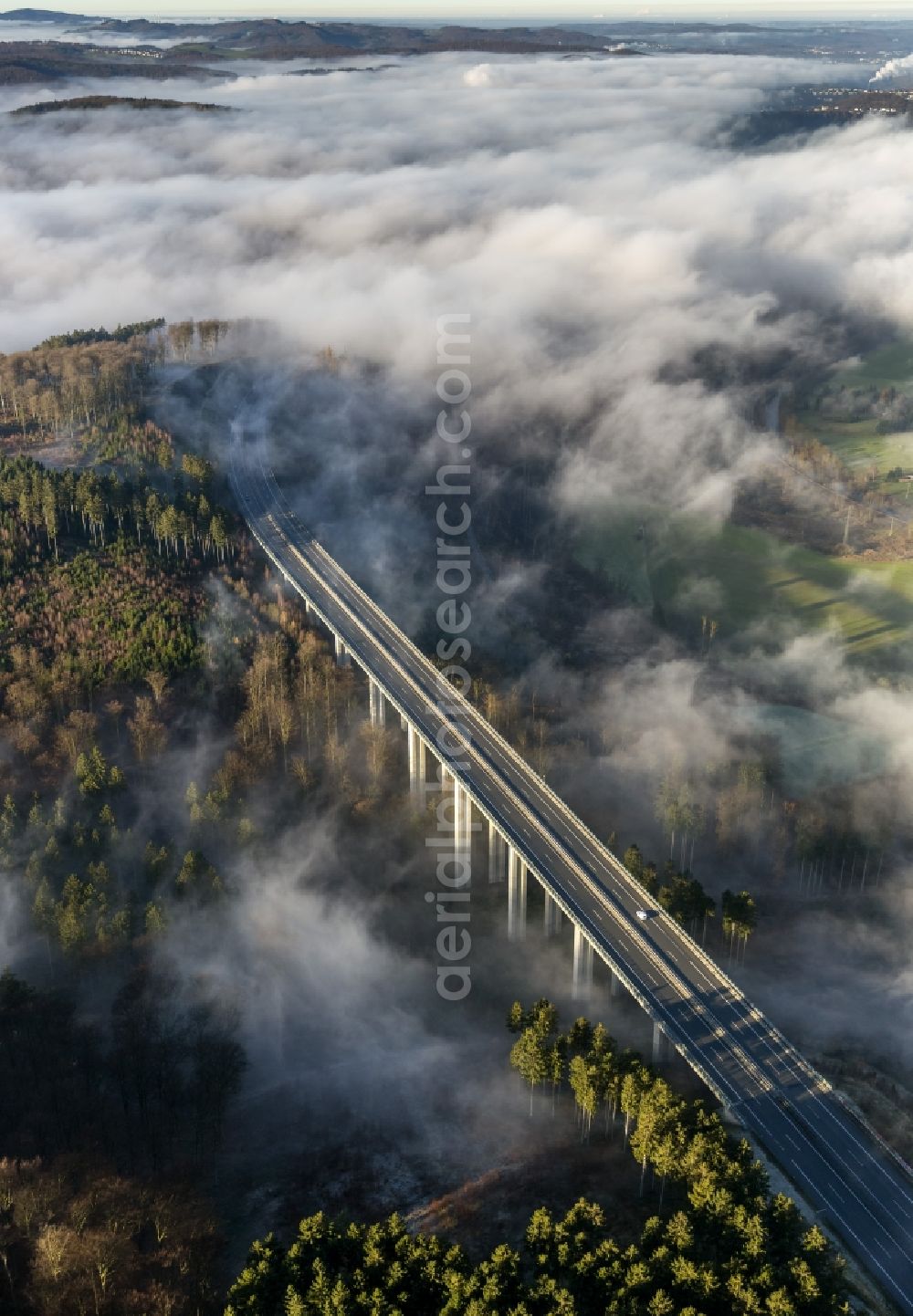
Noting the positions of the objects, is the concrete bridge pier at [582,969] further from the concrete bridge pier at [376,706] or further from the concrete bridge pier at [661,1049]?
the concrete bridge pier at [376,706]

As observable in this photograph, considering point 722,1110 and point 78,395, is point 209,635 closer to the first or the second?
point 78,395

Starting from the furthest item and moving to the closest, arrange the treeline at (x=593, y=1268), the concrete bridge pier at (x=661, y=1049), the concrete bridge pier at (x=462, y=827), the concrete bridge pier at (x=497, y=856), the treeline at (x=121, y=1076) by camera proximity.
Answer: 1. the concrete bridge pier at (x=462, y=827)
2. the concrete bridge pier at (x=497, y=856)
3. the concrete bridge pier at (x=661, y=1049)
4. the treeline at (x=121, y=1076)
5. the treeline at (x=593, y=1268)

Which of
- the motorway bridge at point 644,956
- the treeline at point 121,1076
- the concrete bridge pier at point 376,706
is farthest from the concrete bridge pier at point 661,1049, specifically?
the concrete bridge pier at point 376,706

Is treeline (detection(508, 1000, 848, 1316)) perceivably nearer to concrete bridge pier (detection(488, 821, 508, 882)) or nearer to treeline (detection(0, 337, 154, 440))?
concrete bridge pier (detection(488, 821, 508, 882))

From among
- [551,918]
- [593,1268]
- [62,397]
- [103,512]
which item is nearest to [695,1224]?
[593,1268]

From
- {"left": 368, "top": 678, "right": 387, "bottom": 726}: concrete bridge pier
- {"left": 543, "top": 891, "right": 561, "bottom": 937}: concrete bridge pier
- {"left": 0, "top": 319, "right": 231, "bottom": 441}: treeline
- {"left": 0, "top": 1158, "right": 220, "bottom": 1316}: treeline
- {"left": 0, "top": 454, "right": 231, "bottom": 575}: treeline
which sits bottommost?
{"left": 543, "top": 891, "right": 561, "bottom": 937}: concrete bridge pier

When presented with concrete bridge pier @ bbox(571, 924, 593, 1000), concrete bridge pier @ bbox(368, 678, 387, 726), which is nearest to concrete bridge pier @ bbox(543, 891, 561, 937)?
concrete bridge pier @ bbox(571, 924, 593, 1000)
